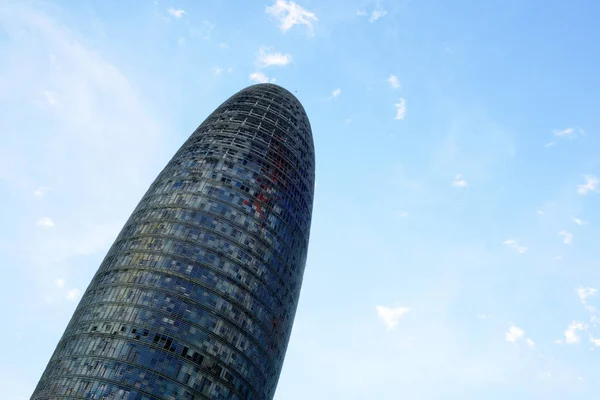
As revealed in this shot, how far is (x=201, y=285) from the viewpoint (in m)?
130

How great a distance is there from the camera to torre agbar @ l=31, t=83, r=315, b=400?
119 m

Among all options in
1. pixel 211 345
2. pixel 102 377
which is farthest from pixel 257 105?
pixel 102 377

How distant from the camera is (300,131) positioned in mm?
186500

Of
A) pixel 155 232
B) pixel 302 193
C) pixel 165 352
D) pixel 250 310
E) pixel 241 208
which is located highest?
pixel 302 193

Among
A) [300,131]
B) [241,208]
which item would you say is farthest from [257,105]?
[241,208]

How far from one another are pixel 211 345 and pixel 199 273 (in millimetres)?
17189

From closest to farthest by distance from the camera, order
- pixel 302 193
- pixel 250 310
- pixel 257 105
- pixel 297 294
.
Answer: pixel 250 310
pixel 297 294
pixel 302 193
pixel 257 105

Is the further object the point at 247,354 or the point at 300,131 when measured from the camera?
the point at 300,131

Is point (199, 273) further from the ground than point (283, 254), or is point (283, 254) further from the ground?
point (283, 254)

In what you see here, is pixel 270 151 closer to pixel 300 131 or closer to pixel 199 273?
pixel 300 131

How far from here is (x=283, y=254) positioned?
5901 inches

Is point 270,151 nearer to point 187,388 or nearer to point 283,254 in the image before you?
point 283,254

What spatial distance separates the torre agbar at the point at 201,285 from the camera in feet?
391

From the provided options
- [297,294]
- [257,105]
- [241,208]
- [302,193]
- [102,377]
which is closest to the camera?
[102,377]
